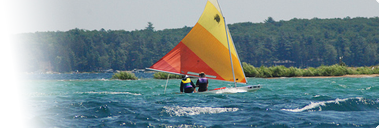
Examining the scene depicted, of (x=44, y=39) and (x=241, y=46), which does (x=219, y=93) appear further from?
(x=44, y=39)

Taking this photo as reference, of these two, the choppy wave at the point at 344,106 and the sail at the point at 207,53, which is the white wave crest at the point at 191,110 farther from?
the sail at the point at 207,53

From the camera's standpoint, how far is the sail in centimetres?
2025

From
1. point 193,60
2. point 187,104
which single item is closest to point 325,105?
point 187,104

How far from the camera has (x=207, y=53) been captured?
2070cm

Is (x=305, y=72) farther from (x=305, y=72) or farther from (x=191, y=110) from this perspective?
(x=191, y=110)

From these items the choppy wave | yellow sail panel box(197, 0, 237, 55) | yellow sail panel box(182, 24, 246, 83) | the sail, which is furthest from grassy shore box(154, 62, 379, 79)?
the choppy wave

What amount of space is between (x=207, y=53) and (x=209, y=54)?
0.13 m

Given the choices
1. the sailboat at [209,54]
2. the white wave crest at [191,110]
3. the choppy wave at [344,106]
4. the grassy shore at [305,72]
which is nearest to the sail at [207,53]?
the sailboat at [209,54]

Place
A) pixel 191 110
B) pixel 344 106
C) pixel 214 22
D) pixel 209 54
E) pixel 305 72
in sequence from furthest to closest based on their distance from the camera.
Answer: pixel 305 72, pixel 209 54, pixel 214 22, pixel 344 106, pixel 191 110

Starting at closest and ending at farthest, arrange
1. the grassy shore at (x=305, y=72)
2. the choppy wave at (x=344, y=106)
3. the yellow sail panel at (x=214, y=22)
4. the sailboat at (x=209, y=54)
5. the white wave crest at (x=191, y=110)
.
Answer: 1. the white wave crest at (x=191, y=110)
2. the choppy wave at (x=344, y=106)
3. the sailboat at (x=209, y=54)
4. the yellow sail panel at (x=214, y=22)
5. the grassy shore at (x=305, y=72)

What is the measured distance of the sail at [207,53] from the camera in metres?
20.2

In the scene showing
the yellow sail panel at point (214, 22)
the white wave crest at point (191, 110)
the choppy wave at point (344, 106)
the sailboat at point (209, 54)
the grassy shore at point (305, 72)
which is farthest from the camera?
the grassy shore at point (305, 72)

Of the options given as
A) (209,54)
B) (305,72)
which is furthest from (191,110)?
(305,72)

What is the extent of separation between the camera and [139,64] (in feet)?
652
